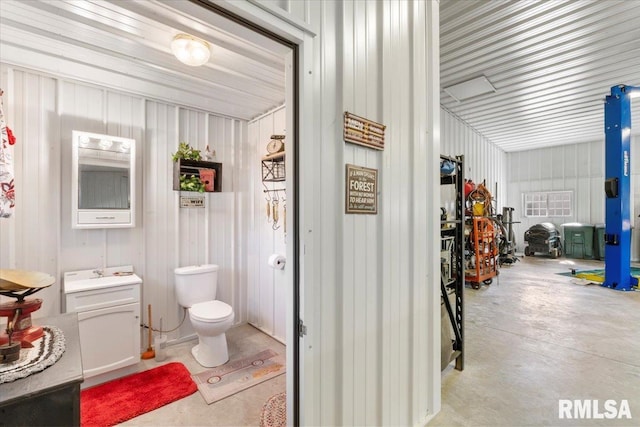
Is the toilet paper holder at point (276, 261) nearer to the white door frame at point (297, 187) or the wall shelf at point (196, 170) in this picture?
the wall shelf at point (196, 170)

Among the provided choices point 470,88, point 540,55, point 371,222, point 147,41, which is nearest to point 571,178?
point 470,88

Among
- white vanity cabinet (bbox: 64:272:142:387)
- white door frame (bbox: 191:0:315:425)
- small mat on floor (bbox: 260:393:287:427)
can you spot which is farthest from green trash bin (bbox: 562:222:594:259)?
white vanity cabinet (bbox: 64:272:142:387)

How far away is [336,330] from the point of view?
1.36 meters

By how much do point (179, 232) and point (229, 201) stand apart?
716 mm

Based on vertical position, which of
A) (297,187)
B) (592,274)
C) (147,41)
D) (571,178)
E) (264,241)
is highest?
(147,41)

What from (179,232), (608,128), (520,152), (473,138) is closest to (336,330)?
(179,232)

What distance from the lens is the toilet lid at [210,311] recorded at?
2.71 m

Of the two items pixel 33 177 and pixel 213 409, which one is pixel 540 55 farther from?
pixel 33 177

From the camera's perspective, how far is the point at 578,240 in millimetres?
8469

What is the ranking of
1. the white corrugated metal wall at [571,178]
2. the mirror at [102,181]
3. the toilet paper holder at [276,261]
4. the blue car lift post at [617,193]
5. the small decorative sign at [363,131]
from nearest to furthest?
the small decorative sign at [363,131] → the mirror at [102,181] → the toilet paper holder at [276,261] → the blue car lift post at [617,193] → the white corrugated metal wall at [571,178]

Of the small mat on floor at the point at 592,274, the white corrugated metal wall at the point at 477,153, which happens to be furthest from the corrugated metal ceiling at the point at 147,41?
the small mat on floor at the point at 592,274

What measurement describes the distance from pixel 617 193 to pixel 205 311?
6.92 meters

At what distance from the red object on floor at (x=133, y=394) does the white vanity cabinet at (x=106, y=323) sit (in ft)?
0.47
